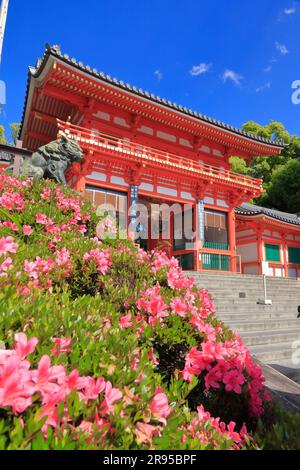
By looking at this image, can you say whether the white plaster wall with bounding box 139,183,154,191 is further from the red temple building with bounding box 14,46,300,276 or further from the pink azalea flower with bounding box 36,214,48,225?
the pink azalea flower with bounding box 36,214,48,225

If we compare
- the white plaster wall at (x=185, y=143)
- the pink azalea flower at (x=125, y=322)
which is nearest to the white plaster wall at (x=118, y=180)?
the white plaster wall at (x=185, y=143)

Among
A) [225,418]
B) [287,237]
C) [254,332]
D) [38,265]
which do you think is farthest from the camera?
[287,237]

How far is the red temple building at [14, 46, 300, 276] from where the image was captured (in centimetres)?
1018

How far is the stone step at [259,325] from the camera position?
6355mm

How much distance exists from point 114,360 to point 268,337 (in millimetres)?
5740

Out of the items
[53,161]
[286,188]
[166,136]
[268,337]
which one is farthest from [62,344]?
[286,188]

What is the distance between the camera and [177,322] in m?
1.90

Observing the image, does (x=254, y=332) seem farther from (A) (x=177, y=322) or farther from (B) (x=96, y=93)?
(B) (x=96, y=93)

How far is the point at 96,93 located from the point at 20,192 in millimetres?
8061

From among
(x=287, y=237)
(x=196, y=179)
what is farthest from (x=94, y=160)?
(x=287, y=237)

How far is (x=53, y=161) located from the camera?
5.28 metres

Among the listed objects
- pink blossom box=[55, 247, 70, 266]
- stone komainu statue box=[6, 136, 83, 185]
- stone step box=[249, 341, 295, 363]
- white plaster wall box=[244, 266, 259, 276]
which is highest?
stone komainu statue box=[6, 136, 83, 185]
